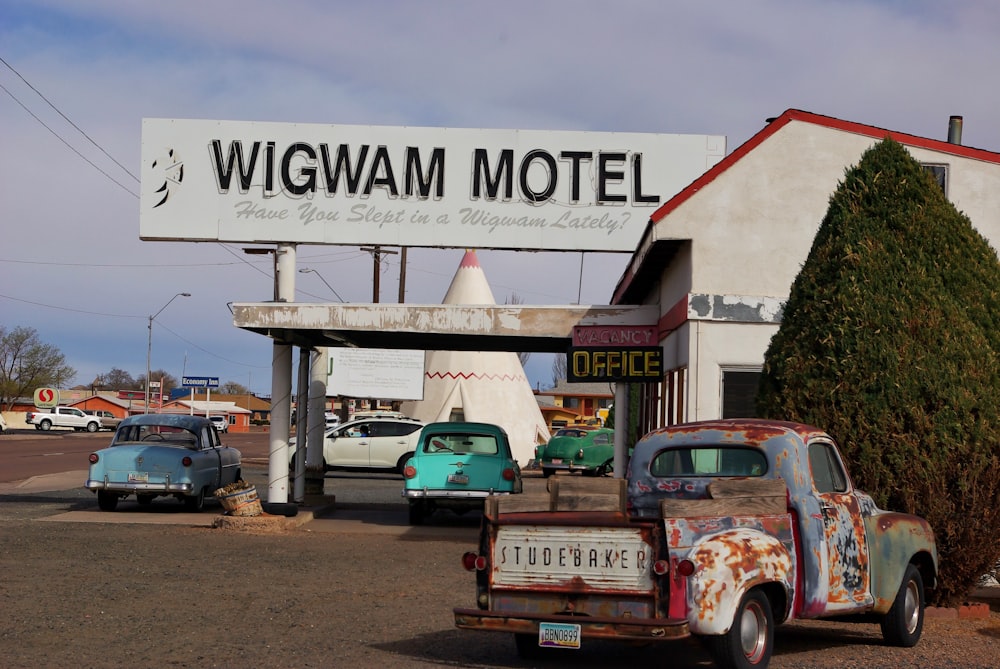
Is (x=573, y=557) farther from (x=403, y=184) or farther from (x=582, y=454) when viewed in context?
(x=582, y=454)

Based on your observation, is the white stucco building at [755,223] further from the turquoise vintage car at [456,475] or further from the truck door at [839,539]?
the truck door at [839,539]

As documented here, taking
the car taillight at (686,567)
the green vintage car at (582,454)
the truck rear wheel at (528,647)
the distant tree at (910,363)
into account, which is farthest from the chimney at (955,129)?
the green vintage car at (582,454)

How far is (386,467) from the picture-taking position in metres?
33.2

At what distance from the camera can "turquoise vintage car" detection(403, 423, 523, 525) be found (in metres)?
18.4

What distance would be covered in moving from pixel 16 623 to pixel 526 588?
3.88m

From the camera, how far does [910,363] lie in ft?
32.1

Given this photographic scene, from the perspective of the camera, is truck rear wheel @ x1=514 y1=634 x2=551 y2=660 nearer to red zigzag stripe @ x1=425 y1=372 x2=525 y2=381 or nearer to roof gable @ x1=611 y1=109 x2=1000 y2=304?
roof gable @ x1=611 y1=109 x2=1000 y2=304

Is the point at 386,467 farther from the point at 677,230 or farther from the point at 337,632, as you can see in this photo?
the point at 337,632

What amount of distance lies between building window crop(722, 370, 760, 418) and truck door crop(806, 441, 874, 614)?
6215 millimetres

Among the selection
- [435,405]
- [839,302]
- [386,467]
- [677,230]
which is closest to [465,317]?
[677,230]

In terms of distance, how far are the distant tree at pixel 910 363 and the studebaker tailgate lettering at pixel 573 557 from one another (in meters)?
3.47

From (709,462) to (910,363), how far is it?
2.33m

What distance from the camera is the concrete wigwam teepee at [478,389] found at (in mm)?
44562

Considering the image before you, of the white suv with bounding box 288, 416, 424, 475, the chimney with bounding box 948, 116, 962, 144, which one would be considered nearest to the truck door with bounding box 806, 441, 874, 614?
the chimney with bounding box 948, 116, 962, 144
